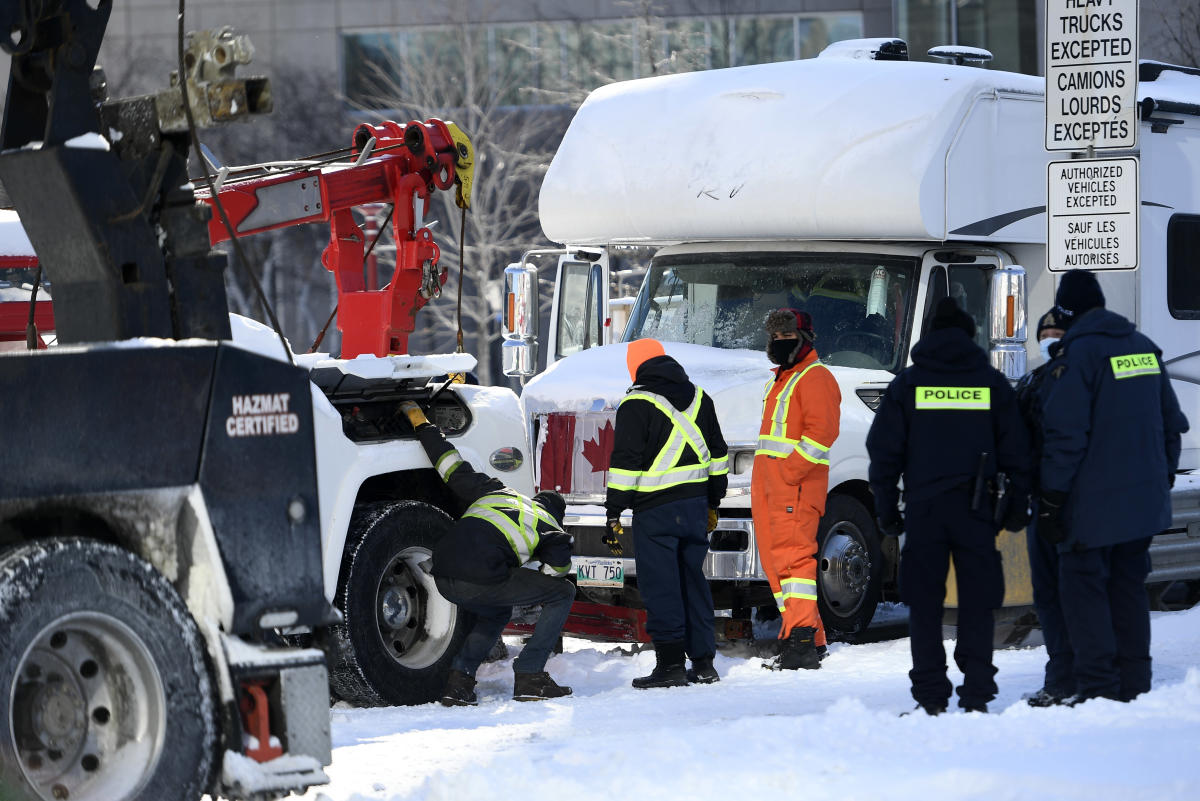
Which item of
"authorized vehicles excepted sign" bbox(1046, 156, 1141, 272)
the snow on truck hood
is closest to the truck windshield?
the snow on truck hood

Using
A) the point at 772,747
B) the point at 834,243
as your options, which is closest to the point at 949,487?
the point at 772,747

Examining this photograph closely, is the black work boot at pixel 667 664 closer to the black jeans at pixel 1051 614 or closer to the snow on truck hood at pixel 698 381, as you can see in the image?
the snow on truck hood at pixel 698 381

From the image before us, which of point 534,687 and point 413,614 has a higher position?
point 413,614

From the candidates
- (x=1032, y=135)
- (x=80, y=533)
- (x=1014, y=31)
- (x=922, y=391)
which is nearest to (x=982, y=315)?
(x=1032, y=135)

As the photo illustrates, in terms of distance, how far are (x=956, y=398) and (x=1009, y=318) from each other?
248cm

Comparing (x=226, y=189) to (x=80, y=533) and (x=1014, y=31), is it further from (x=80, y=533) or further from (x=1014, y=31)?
(x=1014, y=31)

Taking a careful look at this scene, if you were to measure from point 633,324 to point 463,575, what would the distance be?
3.70 metres

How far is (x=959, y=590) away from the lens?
317 inches

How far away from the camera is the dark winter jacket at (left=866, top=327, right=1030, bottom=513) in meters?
7.98

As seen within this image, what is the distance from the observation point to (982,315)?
11.3m

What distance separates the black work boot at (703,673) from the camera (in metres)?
9.57

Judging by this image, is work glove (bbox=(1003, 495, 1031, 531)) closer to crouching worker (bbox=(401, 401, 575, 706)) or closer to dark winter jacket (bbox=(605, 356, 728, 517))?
dark winter jacket (bbox=(605, 356, 728, 517))

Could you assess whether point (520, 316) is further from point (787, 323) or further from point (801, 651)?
point (801, 651)

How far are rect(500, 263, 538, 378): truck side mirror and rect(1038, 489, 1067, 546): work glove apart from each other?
15.2 feet
